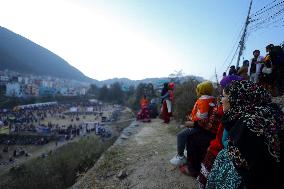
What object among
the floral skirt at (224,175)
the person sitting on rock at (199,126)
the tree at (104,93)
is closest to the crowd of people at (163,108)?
the person sitting on rock at (199,126)

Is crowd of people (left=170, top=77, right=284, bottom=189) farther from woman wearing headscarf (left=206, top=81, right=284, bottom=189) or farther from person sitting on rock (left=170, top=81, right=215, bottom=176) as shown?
person sitting on rock (left=170, top=81, right=215, bottom=176)

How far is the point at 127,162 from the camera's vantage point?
21.5ft

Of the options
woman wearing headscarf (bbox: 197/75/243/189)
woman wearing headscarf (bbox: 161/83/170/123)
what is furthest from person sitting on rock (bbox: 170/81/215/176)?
woman wearing headscarf (bbox: 161/83/170/123)

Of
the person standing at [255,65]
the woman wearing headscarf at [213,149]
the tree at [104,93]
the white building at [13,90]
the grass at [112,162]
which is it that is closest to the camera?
the woman wearing headscarf at [213,149]

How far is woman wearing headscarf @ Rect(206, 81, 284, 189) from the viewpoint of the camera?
2158 mm

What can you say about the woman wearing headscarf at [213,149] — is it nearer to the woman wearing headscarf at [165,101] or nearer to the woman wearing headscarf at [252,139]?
the woman wearing headscarf at [252,139]

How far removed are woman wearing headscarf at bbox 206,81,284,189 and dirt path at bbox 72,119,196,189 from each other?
2366 mm

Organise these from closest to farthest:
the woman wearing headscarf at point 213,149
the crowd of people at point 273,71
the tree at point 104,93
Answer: the woman wearing headscarf at point 213,149
the crowd of people at point 273,71
the tree at point 104,93

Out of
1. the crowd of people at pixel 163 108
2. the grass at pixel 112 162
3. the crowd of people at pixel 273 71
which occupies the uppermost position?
the crowd of people at pixel 273 71

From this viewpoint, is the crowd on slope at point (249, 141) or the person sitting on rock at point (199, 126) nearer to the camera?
the crowd on slope at point (249, 141)

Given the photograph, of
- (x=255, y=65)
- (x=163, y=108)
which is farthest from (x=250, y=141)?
(x=163, y=108)

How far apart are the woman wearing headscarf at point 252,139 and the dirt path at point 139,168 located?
237 centimetres

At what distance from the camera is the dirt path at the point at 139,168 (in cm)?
507

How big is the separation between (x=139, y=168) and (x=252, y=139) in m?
4.05
